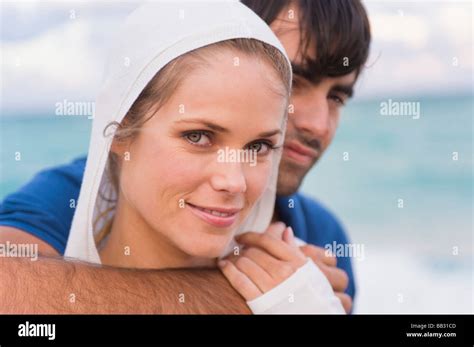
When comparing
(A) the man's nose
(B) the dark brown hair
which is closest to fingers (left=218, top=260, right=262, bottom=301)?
(A) the man's nose

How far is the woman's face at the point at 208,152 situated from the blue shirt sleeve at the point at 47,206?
1.36 ft

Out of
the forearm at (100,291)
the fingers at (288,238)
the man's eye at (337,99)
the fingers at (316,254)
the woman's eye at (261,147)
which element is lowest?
the forearm at (100,291)

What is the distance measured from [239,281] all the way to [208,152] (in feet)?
1.23

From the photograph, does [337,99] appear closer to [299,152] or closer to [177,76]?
[299,152]

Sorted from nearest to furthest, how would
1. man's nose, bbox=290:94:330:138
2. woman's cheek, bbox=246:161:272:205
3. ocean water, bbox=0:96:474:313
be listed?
woman's cheek, bbox=246:161:272:205 → man's nose, bbox=290:94:330:138 → ocean water, bbox=0:96:474:313

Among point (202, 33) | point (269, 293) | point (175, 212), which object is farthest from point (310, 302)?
point (202, 33)

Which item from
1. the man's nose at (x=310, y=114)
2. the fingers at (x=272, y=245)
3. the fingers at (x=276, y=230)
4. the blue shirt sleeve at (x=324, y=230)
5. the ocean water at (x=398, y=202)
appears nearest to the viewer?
the fingers at (x=272, y=245)

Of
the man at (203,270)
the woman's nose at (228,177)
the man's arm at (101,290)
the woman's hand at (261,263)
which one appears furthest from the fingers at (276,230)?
the woman's nose at (228,177)

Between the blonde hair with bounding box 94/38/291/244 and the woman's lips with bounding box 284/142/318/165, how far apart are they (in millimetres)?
400

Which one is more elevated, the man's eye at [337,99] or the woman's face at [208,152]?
the man's eye at [337,99]

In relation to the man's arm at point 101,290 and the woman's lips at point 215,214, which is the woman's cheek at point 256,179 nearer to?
the woman's lips at point 215,214

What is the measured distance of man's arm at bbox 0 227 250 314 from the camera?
1.70 meters

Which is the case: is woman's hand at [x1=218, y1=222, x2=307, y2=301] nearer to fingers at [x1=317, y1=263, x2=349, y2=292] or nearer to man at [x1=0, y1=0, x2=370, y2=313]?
man at [x1=0, y1=0, x2=370, y2=313]

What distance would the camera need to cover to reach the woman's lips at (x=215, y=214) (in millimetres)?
1650
